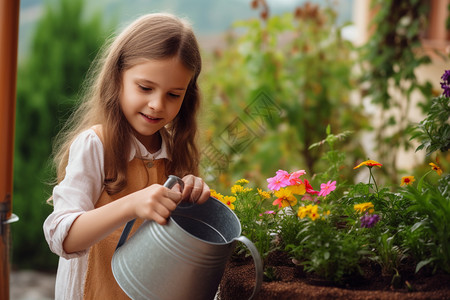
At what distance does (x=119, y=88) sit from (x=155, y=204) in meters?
0.51

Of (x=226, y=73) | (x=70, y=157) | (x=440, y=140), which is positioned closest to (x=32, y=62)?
(x=226, y=73)

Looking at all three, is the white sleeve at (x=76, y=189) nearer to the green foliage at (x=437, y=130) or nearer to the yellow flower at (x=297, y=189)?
the yellow flower at (x=297, y=189)

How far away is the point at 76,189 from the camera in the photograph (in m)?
1.33

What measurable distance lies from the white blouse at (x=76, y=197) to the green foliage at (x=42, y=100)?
8.90ft

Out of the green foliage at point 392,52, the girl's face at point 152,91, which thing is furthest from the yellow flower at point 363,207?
the green foliage at point 392,52

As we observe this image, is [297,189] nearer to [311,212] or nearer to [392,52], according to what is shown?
[311,212]

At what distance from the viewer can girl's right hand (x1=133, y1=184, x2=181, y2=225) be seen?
1117mm

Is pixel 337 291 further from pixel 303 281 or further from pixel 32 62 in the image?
pixel 32 62

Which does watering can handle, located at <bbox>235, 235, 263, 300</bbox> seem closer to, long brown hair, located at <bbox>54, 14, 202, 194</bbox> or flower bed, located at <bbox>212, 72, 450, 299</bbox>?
flower bed, located at <bbox>212, 72, 450, 299</bbox>

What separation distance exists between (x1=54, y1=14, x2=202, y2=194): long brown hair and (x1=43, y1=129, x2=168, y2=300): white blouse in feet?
0.13

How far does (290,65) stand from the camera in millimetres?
4207

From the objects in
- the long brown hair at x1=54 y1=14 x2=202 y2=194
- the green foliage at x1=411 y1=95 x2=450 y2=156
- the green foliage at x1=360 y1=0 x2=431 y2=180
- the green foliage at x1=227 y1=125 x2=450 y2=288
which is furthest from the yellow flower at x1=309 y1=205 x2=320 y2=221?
the green foliage at x1=360 y1=0 x2=431 y2=180

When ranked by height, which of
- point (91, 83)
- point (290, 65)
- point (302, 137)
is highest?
point (91, 83)

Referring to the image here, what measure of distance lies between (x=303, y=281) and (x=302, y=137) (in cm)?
285
